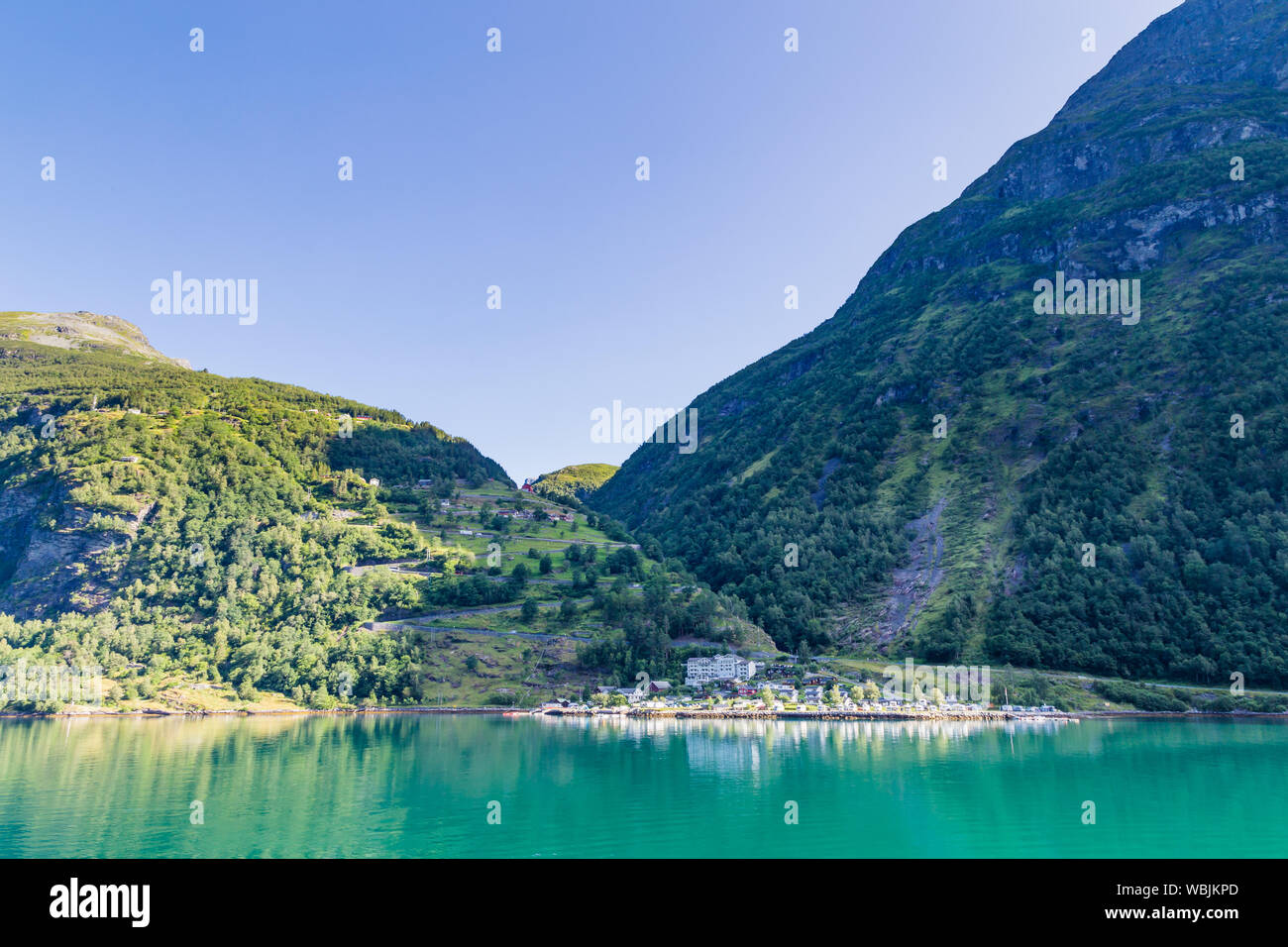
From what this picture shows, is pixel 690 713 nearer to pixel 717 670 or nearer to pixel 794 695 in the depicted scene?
pixel 717 670

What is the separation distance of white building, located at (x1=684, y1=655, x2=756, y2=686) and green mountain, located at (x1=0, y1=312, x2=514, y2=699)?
43215 millimetres

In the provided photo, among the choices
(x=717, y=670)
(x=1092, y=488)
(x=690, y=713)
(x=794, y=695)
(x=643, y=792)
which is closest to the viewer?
(x=643, y=792)

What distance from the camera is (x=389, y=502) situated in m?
171

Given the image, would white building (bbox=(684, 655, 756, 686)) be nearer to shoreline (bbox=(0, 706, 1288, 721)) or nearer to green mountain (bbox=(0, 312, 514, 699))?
shoreline (bbox=(0, 706, 1288, 721))

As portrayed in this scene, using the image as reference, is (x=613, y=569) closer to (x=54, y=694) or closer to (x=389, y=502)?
(x=389, y=502)

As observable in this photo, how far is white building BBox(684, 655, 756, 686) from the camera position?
376 feet

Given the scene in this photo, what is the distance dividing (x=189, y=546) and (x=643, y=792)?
125 m

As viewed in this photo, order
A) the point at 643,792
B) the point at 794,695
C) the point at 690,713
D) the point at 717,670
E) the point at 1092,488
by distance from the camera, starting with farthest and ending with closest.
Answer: the point at 1092,488, the point at 717,670, the point at 794,695, the point at 690,713, the point at 643,792

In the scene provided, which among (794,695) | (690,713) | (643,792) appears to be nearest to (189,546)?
(690,713)

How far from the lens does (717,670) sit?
380 ft

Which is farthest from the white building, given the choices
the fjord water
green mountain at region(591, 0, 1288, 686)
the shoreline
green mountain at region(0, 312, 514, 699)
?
green mountain at region(0, 312, 514, 699)

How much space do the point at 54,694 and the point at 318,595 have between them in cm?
3757

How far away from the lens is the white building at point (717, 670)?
114 metres
